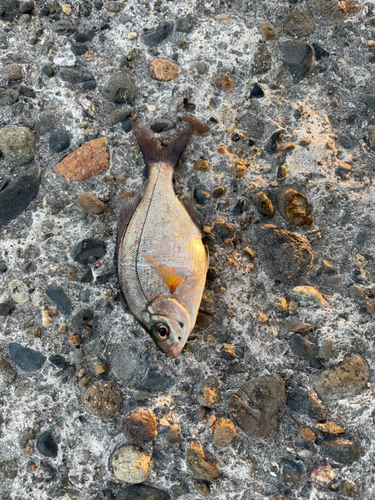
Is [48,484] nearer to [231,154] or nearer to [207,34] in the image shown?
[231,154]

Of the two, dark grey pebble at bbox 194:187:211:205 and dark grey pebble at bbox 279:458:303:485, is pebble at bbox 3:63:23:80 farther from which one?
dark grey pebble at bbox 279:458:303:485

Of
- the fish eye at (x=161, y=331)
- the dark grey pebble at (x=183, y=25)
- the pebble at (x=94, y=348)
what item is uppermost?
the dark grey pebble at (x=183, y=25)

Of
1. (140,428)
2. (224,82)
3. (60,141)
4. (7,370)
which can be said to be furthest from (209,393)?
(224,82)

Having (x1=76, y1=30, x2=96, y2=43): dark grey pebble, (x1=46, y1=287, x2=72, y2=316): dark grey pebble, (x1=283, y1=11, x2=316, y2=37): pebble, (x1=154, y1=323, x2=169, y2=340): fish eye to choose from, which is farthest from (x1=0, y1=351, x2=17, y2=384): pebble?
(x1=283, y1=11, x2=316, y2=37): pebble

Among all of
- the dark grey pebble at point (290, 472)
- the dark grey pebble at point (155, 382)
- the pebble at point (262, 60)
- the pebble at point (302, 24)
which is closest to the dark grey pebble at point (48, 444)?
the dark grey pebble at point (155, 382)

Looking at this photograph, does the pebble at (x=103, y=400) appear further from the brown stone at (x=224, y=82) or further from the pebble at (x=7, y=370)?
the brown stone at (x=224, y=82)

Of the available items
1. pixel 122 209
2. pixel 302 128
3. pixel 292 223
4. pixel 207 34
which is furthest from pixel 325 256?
pixel 207 34
